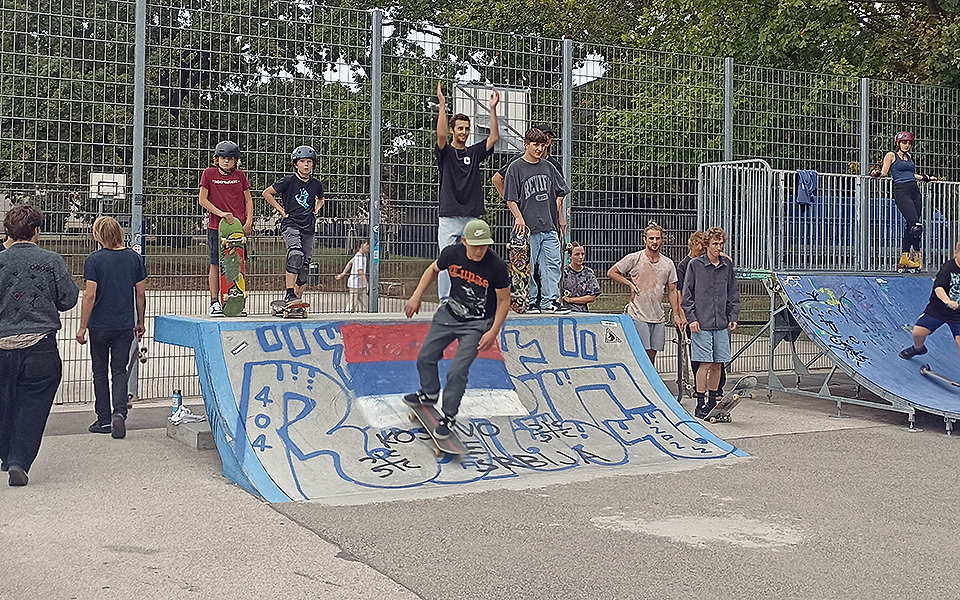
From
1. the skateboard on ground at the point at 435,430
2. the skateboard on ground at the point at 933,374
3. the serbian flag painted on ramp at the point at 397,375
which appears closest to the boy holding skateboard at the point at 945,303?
the skateboard on ground at the point at 933,374

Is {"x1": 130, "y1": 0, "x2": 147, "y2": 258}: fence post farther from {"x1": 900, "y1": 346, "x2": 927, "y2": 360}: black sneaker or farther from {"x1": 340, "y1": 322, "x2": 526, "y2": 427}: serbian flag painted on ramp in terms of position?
{"x1": 900, "y1": 346, "x2": 927, "y2": 360}: black sneaker

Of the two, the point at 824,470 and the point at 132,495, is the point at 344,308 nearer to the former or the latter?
the point at 132,495

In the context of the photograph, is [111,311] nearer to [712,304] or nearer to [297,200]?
[297,200]

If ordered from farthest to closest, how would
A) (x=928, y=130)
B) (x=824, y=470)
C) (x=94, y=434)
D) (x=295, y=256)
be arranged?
(x=928, y=130) → (x=295, y=256) → (x=94, y=434) → (x=824, y=470)

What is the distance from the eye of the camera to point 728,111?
1345 cm

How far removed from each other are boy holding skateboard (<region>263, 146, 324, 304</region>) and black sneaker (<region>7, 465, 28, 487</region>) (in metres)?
3.14

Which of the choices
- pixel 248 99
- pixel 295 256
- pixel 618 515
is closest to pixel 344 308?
pixel 295 256

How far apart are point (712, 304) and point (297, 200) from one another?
172 inches

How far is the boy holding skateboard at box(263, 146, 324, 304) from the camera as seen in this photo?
970 centimetres

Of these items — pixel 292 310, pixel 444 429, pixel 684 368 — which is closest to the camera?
pixel 444 429

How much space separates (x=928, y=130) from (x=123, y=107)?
11.7 meters

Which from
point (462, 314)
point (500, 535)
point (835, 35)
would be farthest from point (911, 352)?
point (835, 35)

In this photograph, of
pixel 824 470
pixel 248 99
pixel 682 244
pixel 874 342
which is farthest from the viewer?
pixel 682 244

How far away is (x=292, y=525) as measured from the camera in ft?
20.1
